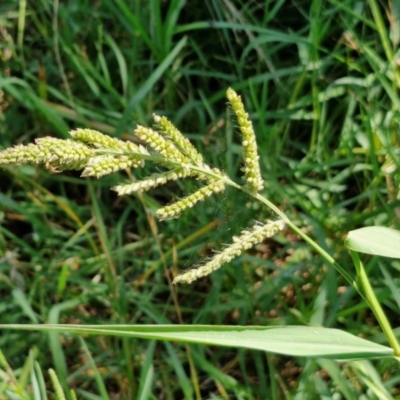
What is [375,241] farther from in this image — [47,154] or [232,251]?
[47,154]

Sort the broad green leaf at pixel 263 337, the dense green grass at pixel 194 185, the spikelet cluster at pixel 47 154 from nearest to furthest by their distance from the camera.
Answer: the spikelet cluster at pixel 47 154 < the broad green leaf at pixel 263 337 < the dense green grass at pixel 194 185

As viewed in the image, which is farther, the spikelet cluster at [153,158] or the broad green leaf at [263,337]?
the broad green leaf at [263,337]

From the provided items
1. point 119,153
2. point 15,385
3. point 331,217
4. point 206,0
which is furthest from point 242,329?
point 206,0

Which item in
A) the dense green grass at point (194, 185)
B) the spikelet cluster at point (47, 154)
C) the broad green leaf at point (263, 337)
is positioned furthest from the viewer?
the dense green grass at point (194, 185)

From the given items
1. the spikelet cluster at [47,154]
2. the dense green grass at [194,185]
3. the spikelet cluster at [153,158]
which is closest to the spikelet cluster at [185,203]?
the spikelet cluster at [153,158]

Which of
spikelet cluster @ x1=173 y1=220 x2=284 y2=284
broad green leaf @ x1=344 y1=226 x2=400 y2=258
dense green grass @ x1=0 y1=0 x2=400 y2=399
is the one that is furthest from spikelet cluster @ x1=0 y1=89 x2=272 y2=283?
dense green grass @ x1=0 y1=0 x2=400 y2=399

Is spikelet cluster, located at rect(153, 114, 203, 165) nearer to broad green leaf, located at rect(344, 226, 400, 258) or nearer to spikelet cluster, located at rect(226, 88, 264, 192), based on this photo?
spikelet cluster, located at rect(226, 88, 264, 192)

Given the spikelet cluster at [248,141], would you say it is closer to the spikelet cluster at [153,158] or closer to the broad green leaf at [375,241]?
the spikelet cluster at [153,158]
